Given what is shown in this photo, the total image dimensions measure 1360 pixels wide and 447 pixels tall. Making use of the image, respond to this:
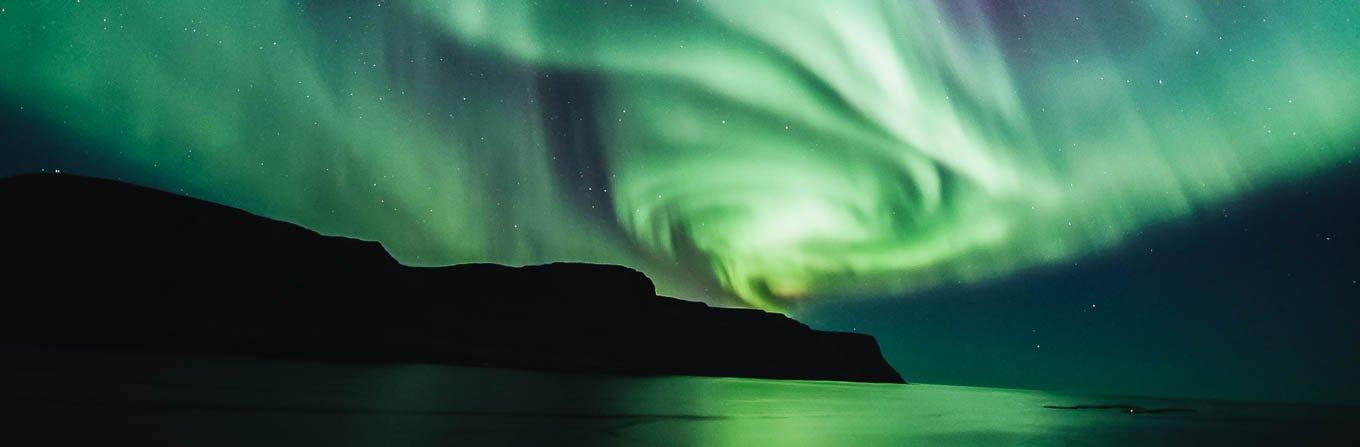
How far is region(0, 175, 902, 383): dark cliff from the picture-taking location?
107 meters

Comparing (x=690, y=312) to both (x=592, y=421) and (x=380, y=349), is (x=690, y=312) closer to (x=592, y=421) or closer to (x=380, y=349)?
(x=380, y=349)

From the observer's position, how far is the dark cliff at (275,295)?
350 feet

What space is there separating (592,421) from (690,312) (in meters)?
181

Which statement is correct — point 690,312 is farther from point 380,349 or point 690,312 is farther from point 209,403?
point 209,403

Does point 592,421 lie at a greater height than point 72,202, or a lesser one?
lesser

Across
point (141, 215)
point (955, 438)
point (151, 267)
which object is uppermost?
point (141, 215)

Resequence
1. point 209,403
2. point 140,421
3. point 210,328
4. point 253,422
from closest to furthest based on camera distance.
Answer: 1. point 140,421
2. point 253,422
3. point 209,403
4. point 210,328

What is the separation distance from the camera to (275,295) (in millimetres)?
127062

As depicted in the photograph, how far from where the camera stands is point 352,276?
14088cm

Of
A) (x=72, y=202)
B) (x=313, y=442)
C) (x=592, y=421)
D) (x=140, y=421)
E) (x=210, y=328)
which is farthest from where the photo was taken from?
(x=72, y=202)

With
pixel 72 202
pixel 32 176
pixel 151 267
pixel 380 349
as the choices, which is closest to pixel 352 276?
pixel 380 349

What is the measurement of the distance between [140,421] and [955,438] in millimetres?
21022

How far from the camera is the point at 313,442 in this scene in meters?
10.6

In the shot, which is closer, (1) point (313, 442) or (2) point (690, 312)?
(1) point (313, 442)
